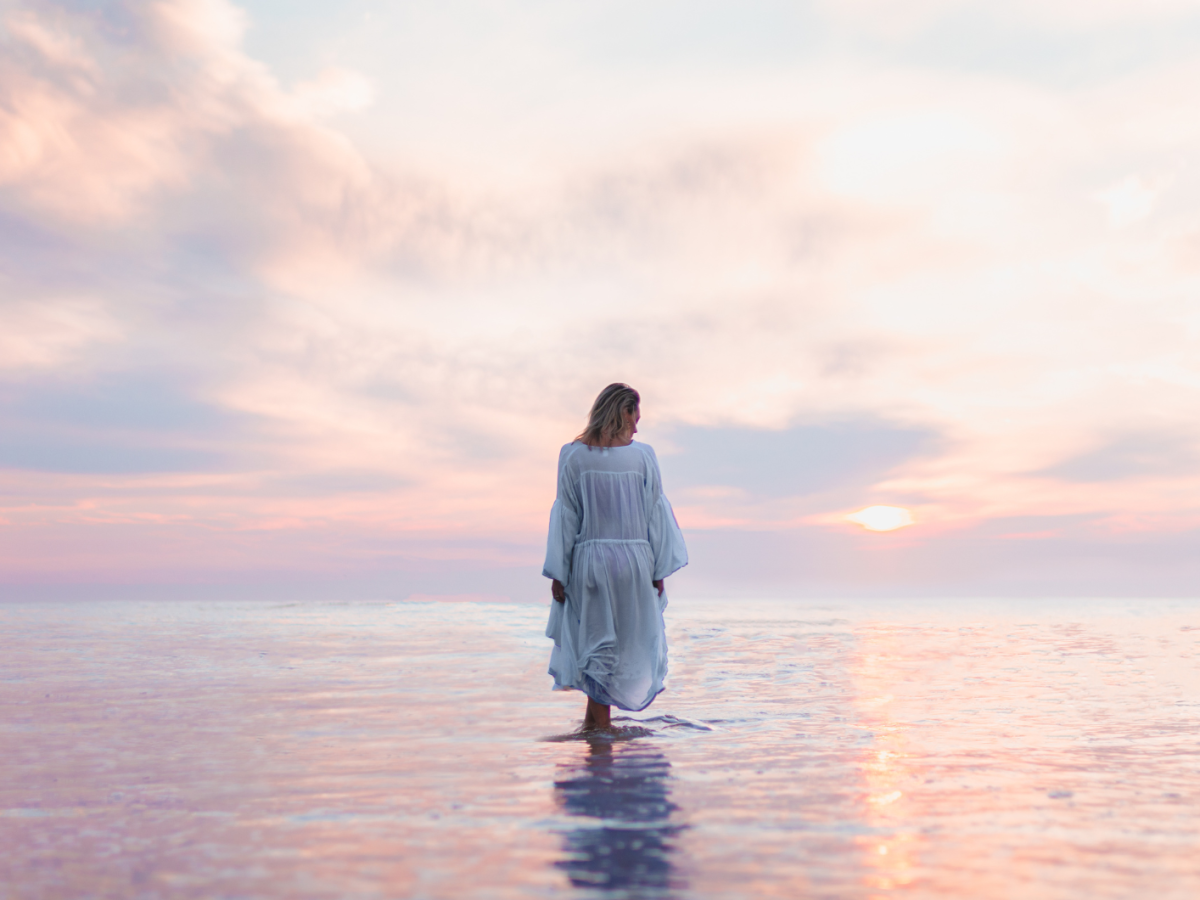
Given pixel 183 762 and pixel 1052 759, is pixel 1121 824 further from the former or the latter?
pixel 183 762

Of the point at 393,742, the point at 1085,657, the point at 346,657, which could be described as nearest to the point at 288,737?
the point at 393,742

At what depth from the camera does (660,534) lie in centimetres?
659

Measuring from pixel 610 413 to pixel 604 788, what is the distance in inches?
110

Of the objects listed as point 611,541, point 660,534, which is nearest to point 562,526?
point 611,541

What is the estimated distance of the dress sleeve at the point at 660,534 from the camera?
21.5 feet

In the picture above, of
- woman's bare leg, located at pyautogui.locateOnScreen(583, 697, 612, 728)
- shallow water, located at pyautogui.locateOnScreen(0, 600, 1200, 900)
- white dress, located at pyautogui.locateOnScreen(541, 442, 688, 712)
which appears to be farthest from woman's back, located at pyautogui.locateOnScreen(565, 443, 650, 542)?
shallow water, located at pyautogui.locateOnScreen(0, 600, 1200, 900)

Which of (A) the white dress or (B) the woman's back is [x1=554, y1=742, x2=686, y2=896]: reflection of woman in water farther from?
(B) the woman's back

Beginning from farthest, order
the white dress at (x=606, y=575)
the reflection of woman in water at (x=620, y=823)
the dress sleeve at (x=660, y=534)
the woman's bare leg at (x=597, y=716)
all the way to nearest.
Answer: the dress sleeve at (x=660, y=534) < the white dress at (x=606, y=575) < the woman's bare leg at (x=597, y=716) < the reflection of woman in water at (x=620, y=823)

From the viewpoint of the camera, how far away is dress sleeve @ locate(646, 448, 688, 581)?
21.5 feet

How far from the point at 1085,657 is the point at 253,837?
11.4m

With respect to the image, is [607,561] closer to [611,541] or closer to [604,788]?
[611,541]

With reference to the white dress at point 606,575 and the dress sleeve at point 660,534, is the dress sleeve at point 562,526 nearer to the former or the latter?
the white dress at point 606,575

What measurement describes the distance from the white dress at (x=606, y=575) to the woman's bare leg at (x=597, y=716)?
64 mm

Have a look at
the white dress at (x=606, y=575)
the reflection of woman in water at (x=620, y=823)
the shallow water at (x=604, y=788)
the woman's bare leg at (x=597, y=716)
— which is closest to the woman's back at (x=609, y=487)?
the white dress at (x=606, y=575)
